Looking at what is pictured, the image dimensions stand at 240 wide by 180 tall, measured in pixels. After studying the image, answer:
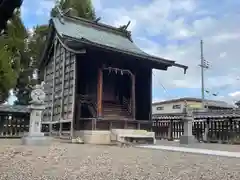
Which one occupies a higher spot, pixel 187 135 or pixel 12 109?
pixel 12 109

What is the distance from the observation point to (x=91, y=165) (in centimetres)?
650

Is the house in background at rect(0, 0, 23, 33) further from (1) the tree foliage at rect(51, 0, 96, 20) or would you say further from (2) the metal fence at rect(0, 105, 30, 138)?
(1) the tree foliage at rect(51, 0, 96, 20)

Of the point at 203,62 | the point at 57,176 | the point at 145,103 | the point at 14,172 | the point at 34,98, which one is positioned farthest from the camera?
the point at 203,62

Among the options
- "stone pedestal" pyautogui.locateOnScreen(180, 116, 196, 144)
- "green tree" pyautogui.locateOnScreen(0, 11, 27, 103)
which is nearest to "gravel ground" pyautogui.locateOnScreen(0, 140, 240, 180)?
"green tree" pyautogui.locateOnScreen(0, 11, 27, 103)

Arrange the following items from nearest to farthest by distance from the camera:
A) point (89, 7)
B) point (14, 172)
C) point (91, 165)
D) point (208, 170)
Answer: point (14, 172), point (208, 170), point (91, 165), point (89, 7)

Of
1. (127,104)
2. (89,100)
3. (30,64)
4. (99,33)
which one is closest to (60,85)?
(89,100)

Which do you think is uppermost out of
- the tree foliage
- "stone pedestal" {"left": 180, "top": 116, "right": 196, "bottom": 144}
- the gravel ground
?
the tree foliage

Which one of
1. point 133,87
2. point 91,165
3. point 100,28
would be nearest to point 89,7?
point 100,28

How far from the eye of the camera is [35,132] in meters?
11.6

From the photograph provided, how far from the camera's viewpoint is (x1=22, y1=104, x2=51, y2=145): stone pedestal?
37.0 feet

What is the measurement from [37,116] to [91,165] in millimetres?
6016

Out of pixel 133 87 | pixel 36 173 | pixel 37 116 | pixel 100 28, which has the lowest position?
pixel 36 173

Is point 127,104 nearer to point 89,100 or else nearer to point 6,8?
point 89,100

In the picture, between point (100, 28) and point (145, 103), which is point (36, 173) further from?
point (100, 28)
